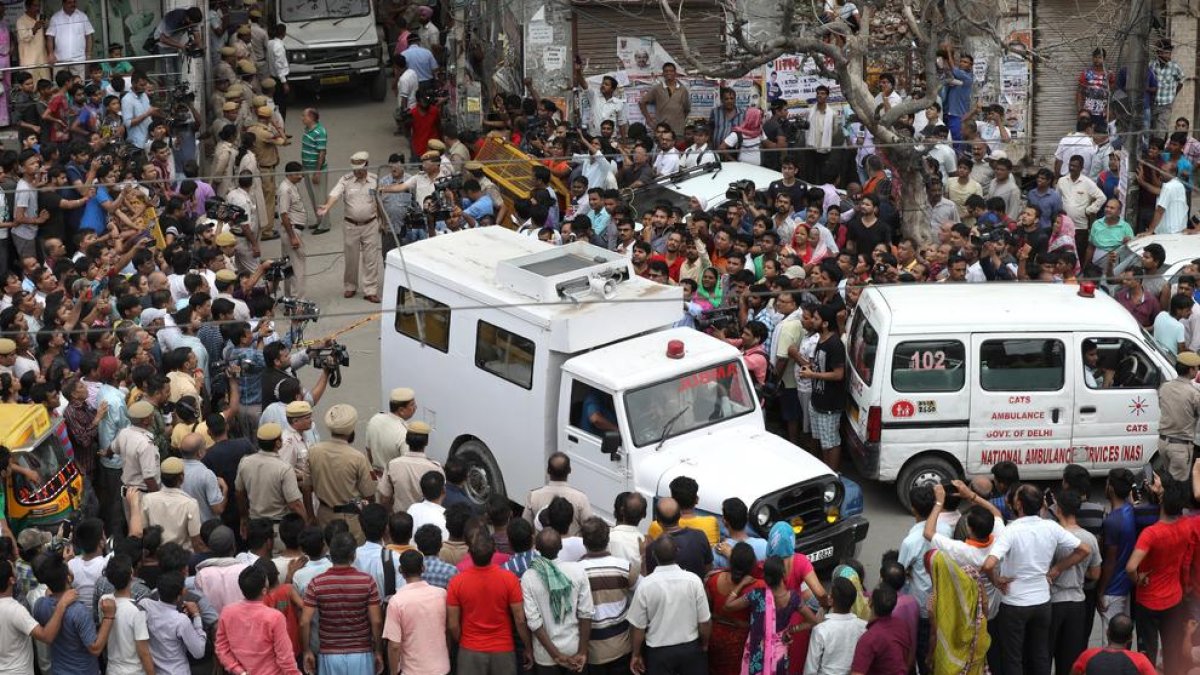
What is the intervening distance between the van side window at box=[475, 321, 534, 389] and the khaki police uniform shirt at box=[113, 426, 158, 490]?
2.84 m

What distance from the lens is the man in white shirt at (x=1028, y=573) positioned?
11.2 metres

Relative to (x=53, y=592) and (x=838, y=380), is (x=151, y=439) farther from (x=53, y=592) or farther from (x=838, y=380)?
(x=838, y=380)

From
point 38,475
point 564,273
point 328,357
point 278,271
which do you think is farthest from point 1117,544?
point 278,271

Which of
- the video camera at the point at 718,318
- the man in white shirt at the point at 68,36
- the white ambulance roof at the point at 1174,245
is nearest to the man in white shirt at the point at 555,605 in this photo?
the video camera at the point at 718,318

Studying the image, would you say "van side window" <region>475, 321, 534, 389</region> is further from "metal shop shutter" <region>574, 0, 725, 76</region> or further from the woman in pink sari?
"metal shop shutter" <region>574, 0, 725, 76</region>

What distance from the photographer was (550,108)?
22.6m

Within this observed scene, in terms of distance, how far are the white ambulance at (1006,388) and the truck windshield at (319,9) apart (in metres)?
14.2

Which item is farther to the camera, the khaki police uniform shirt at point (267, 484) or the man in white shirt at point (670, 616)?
the khaki police uniform shirt at point (267, 484)

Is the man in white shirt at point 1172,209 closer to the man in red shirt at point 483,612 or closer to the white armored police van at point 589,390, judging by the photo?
the white armored police van at point 589,390

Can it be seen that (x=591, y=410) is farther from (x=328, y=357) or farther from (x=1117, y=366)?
(x=1117, y=366)

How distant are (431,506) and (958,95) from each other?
12.9 m

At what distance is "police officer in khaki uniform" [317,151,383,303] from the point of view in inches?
749

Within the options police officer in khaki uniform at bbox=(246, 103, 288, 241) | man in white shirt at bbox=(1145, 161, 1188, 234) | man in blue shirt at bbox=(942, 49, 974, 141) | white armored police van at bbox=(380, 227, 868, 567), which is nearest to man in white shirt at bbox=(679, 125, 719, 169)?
man in blue shirt at bbox=(942, 49, 974, 141)

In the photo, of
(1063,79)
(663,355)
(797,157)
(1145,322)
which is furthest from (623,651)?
(1063,79)
